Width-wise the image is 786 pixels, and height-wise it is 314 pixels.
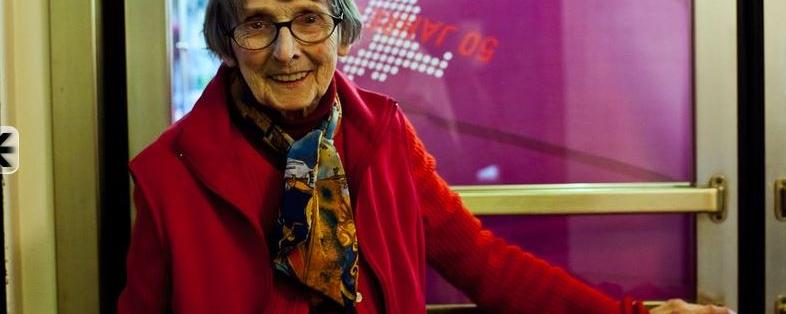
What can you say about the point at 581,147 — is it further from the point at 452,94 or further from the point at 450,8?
the point at 450,8

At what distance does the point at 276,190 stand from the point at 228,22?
11.3 inches

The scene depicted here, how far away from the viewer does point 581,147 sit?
1.76 m

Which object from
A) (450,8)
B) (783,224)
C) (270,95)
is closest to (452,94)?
(450,8)

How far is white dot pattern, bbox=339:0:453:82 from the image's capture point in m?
1.71

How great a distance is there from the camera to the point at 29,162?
60.3 inches

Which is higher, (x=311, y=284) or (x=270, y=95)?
(x=270, y=95)

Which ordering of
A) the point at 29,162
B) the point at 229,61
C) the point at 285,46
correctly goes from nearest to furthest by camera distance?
the point at 285,46, the point at 229,61, the point at 29,162

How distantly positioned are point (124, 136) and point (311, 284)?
0.59 m

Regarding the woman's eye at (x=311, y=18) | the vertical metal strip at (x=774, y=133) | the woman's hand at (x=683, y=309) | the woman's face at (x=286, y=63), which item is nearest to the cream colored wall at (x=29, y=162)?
the woman's face at (x=286, y=63)

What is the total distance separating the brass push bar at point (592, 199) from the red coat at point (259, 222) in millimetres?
189

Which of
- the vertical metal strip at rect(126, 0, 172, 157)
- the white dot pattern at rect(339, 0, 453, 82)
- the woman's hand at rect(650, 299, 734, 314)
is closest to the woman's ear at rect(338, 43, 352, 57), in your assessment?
the white dot pattern at rect(339, 0, 453, 82)

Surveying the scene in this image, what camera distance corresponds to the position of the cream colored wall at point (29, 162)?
4.79 ft

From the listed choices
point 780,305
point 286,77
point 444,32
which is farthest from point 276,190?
point 780,305

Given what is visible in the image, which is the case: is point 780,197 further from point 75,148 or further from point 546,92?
point 75,148
